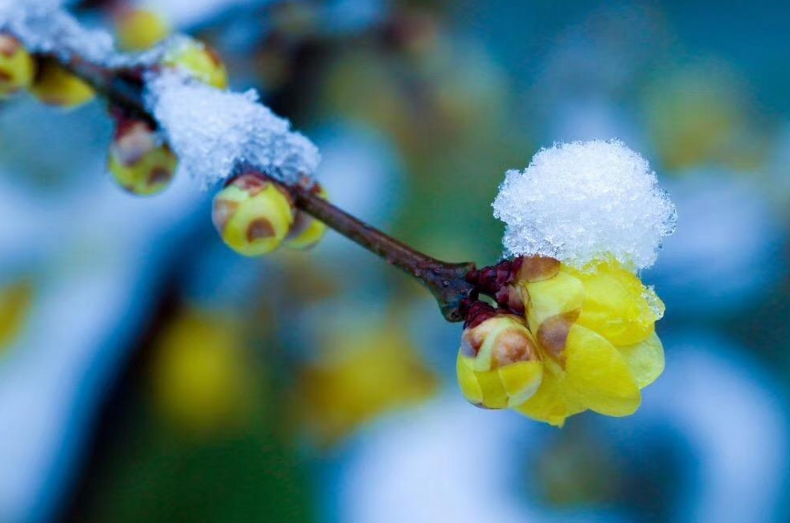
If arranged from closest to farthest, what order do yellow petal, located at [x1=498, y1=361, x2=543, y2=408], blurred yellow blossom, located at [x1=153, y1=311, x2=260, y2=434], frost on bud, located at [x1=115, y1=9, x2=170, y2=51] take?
1. yellow petal, located at [x1=498, y1=361, x2=543, y2=408]
2. frost on bud, located at [x1=115, y1=9, x2=170, y2=51]
3. blurred yellow blossom, located at [x1=153, y1=311, x2=260, y2=434]

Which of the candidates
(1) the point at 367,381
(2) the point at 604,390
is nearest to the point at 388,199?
(1) the point at 367,381

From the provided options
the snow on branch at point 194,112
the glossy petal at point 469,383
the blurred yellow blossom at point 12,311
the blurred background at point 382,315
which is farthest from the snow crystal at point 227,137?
the blurred yellow blossom at point 12,311

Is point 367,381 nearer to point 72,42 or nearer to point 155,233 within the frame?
point 155,233

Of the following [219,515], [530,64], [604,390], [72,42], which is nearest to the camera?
[604,390]

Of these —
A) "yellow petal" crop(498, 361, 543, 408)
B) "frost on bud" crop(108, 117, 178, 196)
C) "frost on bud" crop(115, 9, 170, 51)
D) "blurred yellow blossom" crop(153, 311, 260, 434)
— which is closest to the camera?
"yellow petal" crop(498, 361, 543, 408)

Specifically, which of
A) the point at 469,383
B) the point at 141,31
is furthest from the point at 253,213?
the point at 141,31

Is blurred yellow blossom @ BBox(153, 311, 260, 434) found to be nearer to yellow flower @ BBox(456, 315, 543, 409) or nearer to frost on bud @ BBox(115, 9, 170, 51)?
frost on bud @ BBox(115, 9, 170, 51)

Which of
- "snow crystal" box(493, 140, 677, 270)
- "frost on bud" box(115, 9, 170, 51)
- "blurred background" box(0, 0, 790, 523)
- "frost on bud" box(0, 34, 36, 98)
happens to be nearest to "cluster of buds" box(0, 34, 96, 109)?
"frost on bud" box(0, 34, 36, 98)
